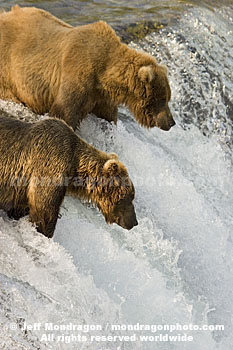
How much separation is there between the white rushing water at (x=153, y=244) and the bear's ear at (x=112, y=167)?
0.88 m

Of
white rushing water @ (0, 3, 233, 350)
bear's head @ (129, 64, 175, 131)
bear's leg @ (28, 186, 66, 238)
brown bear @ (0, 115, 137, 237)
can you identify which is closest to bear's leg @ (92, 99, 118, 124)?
white rushing water @ (0, 3, 233, 350)

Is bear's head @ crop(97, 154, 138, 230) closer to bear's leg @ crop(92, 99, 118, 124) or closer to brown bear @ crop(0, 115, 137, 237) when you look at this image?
brown bear @ crop(0, 115, 137, 237)

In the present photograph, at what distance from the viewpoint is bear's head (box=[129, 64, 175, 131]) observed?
6.05m

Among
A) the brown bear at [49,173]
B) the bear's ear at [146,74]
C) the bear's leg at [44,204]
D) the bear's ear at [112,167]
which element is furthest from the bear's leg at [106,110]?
the bear's leg at [44,204]

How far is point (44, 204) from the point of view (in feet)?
16.3

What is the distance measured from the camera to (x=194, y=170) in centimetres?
793

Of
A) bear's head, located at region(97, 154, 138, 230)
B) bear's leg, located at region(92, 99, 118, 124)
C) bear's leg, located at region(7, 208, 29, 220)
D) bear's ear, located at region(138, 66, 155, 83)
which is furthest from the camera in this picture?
bear's leg, located at region(92, 99, 118, 124)

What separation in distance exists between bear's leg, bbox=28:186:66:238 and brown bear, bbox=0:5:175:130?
1.34 meters

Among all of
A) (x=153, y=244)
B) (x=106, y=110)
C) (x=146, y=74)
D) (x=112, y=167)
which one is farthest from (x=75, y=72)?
(x=153, y=244)

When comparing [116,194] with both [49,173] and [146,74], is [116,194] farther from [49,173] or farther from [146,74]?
[146,74]

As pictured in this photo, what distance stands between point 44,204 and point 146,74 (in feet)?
6.25

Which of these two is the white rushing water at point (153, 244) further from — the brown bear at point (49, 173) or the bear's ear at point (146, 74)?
the bear's ear at point (146, 74)

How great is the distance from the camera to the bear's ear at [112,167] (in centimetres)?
501

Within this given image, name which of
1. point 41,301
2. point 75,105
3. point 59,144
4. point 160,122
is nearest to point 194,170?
point 160,122
